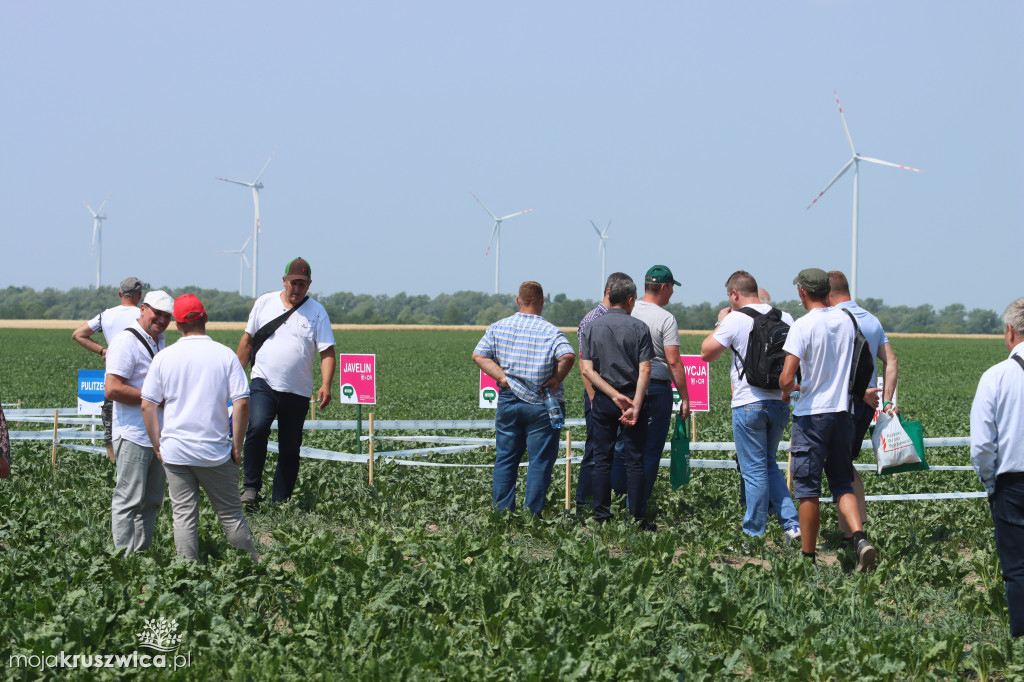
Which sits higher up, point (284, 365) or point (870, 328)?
point (870, 328)

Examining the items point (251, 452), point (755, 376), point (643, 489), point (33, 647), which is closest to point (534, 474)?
point (643, 489)

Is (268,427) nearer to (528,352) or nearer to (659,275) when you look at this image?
(528,352)

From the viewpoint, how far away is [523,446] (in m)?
7.40

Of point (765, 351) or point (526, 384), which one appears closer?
point (765, 351)

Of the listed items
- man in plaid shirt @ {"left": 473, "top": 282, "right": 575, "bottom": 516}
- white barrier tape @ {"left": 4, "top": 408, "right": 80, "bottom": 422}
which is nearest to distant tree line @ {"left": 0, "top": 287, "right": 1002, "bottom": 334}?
white barrier tape @ {"left": 4, "top": 408, "right": 80, "bottom": 422}

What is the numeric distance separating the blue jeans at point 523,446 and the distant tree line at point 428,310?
99.6 m

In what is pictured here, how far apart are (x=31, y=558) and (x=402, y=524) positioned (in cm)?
260

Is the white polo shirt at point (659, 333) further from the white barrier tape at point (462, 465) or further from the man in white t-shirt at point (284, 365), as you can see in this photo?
the man in white t-shirt at point (284, 365)

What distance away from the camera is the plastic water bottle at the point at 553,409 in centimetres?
715

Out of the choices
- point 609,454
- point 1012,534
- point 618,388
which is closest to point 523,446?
point 609,454

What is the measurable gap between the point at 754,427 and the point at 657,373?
2.95 ft

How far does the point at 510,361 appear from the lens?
7.23m

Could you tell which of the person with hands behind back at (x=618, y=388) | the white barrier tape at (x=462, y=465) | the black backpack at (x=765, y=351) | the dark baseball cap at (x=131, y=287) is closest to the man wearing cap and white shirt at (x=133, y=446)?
the dark baseball cap at (x=131, y=287)

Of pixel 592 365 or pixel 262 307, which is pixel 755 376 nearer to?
pixel 592 365
